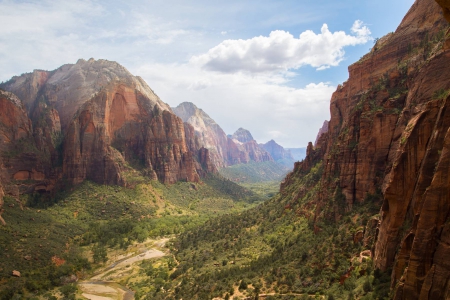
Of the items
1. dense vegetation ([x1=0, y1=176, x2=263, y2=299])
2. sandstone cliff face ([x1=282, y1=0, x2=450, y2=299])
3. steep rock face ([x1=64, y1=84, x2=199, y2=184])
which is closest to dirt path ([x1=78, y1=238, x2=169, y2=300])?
dense vegetation ([x1=0, y1=176, x2=263, y2=299])

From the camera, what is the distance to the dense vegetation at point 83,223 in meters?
61.9

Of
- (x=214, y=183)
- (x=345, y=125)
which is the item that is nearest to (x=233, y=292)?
(x=345, y=125)

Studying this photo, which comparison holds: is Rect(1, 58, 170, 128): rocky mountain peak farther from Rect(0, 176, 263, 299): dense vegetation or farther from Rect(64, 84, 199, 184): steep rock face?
Rect(0, 176, 263, 299): dense vegetation

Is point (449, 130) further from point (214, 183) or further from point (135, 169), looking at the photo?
point (214, 183)

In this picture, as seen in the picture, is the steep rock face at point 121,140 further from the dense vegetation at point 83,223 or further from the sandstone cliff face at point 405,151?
the sandstone cliff face at point 405,151

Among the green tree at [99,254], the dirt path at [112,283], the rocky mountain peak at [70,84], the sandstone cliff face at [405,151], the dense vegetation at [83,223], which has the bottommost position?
the dirt path at [112,283]

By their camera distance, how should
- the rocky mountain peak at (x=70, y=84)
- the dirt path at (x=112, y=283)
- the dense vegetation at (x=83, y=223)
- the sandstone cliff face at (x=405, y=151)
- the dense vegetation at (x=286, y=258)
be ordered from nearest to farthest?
the sandstone cliff face at (x=405, y=151) → the dense vegetation at (x=286, y=258) → the dirt path at (x=112, y=283) → the dense vegetation at (x=83, y=223) → the rocky mountain peak at (x=70, y=84)

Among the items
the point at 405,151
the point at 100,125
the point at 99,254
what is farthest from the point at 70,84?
the point at 405,151

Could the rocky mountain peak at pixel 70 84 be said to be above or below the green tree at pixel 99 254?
above

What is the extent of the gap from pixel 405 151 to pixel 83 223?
9117cm

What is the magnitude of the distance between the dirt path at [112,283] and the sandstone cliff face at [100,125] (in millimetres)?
47943

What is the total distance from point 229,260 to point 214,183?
383 feet

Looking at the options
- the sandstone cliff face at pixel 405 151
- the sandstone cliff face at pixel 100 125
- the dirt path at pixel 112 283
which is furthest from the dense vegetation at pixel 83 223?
the sandstone cliff face at pixel 405 151

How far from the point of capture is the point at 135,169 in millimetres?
131625
